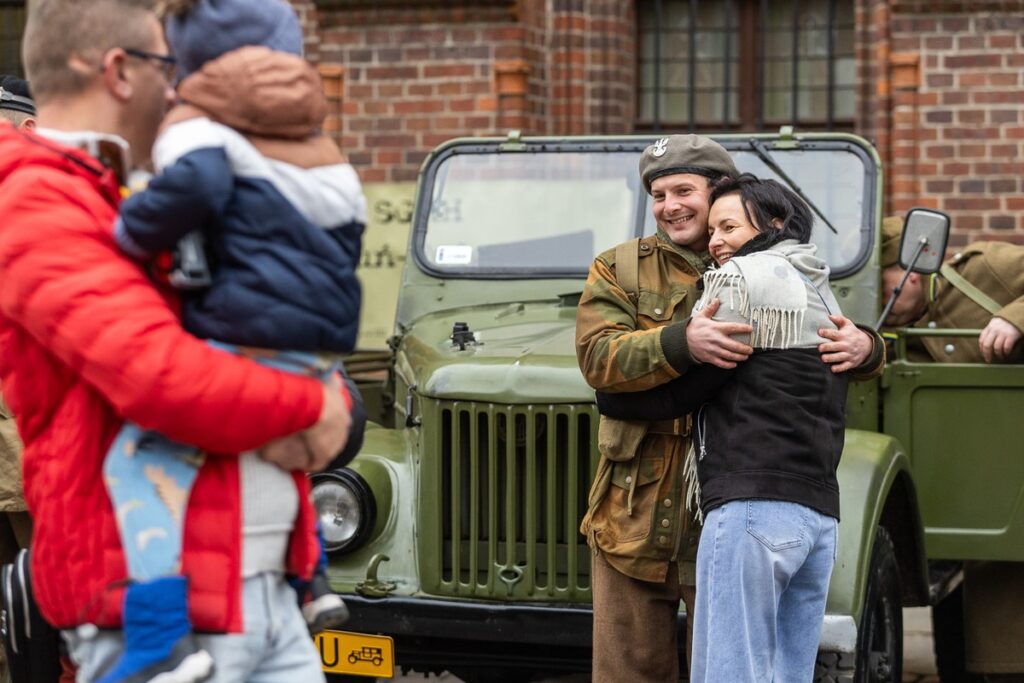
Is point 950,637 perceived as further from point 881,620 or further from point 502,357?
point 502,357

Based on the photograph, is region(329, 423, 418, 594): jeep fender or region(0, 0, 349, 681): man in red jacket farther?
region(329, 423, 418, 594): jeep fender

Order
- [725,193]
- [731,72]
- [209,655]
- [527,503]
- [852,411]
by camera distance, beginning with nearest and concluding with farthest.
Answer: [209,655] < [725,193] < [527,503] < [852,411] < [731,72]

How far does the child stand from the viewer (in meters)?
2.18

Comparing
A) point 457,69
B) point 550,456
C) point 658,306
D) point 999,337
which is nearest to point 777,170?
point 999,337

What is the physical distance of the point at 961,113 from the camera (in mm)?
10016

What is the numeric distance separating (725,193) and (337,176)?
1.59 m

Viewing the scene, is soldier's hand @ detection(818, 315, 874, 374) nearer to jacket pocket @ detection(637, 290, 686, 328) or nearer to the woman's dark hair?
the woman's dark hair

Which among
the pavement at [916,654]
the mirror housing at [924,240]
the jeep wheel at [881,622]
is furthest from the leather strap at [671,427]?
the pavement at [916,654]

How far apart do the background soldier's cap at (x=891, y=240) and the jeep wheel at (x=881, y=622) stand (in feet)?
3.48

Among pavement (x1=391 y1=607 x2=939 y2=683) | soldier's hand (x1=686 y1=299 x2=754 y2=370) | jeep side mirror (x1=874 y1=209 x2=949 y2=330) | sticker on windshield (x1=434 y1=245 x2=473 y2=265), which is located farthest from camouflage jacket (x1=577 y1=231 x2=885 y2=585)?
pavement (x1=391 y1=607 x2=939 y2=683)

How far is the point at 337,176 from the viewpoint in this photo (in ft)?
7.68

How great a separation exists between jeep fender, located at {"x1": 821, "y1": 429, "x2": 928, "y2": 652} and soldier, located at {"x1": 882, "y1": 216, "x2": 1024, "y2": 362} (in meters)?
0.63

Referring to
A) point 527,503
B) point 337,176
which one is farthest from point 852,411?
point 337,176

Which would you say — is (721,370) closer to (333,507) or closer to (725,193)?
(725,193)
